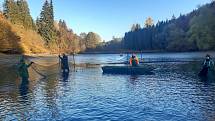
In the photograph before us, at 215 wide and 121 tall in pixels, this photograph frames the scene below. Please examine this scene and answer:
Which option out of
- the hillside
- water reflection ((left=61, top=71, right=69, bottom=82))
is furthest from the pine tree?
water reflection ((left=61, top=71, right=69, bottom=82))

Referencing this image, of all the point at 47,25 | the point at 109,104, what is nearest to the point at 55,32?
the point at 47,25

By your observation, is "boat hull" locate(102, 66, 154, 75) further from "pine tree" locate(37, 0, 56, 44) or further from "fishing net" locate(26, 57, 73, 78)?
"pine tree" locate(37, 0, 56, 44)

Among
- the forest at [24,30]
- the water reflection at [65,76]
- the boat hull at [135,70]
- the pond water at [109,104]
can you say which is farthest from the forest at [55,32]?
the pond water at [109,104]

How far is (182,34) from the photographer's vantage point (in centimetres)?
14988

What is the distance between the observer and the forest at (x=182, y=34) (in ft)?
382

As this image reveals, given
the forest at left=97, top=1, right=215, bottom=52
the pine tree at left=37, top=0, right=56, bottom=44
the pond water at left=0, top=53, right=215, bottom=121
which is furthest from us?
the pine tree at left=37, top=0, right=56, bottom=44

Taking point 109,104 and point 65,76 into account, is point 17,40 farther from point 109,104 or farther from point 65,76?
point 109,104

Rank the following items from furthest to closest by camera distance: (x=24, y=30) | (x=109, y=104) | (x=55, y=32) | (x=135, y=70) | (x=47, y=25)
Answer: (x=55, y=32), (x=47, y=25), (x=24, y=30), (x=135, y=70), (x=109, y=104)

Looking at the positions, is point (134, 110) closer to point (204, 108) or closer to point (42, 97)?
point (204, 108)

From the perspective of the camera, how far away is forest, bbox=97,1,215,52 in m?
117

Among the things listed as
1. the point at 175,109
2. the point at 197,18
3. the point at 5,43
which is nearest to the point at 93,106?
the point at 175,109

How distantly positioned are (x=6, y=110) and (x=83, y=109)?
4712 mm

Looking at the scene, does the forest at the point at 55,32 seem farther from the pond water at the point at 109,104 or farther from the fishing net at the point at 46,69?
the pond water at the point at 109,104

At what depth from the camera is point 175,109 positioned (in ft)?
65.0
